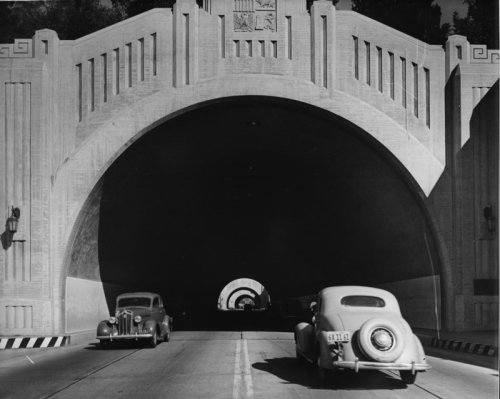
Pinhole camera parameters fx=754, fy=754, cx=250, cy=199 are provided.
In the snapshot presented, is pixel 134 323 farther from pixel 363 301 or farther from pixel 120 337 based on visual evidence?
pixel 363 301

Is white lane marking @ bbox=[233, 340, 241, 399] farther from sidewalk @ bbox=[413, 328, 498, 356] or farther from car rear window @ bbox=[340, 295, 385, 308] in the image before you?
sidewalk @ bbox=[413, 328, 498, 356]

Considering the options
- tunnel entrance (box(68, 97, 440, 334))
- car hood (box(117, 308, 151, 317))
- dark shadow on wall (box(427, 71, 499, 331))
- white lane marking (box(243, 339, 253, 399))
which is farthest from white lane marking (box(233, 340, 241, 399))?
tunnel entrance (box(68, 97, 440, 334))

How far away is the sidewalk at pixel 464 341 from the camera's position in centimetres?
1733

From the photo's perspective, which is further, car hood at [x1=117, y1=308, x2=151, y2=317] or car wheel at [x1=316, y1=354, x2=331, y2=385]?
car hood at [x1=117, y1=308, x2=151, y2=317]

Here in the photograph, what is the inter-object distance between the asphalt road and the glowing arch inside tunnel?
58603mm

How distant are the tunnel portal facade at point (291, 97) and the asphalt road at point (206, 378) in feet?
20.6

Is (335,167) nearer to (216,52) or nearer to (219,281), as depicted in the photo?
(216,52)

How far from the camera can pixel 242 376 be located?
13359 mm

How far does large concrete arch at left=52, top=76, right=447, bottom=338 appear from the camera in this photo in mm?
23062

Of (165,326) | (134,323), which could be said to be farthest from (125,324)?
(165,326)

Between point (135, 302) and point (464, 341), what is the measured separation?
9710 mm

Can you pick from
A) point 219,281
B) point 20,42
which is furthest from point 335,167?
point 219,281

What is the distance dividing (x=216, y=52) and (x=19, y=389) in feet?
46.0

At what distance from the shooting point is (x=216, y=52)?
77.4ft
